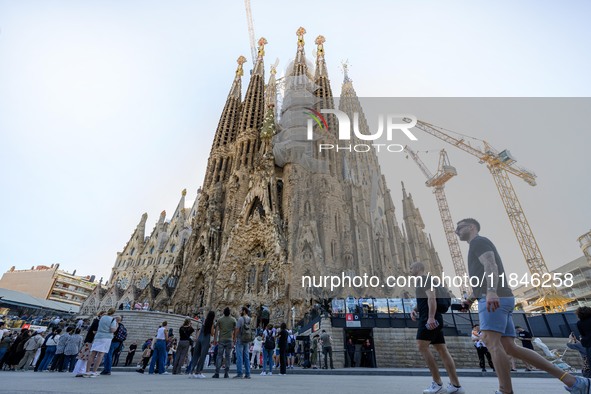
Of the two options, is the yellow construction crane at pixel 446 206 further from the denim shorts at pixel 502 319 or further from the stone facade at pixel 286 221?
the denim shorts at pixel 502 319

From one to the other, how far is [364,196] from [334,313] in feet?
71.0

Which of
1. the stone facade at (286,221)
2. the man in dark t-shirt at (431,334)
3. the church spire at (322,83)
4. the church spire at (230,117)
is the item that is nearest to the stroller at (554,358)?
the man in dark t-shirt at (431,334)

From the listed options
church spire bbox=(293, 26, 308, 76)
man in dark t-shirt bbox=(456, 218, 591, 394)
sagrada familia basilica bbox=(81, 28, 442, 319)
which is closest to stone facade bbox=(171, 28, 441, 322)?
sagrada familia basilica bbox=(81, 28, 442, 319)

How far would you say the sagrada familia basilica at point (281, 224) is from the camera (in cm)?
2592

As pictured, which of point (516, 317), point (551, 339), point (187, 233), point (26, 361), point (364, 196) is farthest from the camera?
point (187, 233)

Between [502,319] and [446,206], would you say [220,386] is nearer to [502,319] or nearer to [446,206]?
[502,319]

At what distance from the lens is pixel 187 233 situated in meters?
47.0

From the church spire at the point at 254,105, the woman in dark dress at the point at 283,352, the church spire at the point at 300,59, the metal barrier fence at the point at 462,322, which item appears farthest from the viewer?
the church spire at the point at 300,59

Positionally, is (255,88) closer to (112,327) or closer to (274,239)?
(274,239)

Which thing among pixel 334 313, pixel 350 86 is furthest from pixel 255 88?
pixel 334 313

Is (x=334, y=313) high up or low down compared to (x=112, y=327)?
up

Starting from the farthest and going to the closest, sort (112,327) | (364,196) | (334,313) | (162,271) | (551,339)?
(162,271)
(364,196)
(334,313)
(551,339)
(112,327)

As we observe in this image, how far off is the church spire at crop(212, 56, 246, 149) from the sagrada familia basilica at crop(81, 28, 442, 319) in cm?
18

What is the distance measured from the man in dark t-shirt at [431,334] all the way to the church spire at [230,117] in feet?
130
